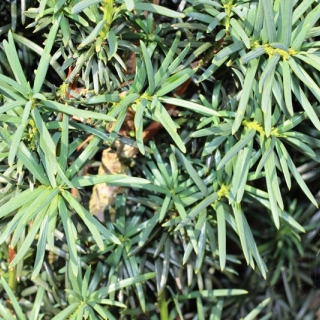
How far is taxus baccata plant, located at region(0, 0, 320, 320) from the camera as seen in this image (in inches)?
20.2

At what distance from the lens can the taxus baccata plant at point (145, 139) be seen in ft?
1.68

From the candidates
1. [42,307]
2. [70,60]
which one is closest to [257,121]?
[70,60]

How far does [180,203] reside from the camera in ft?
2.09

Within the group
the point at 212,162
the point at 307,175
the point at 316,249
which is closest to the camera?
the point at 212,162

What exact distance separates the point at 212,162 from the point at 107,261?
7.3 inches

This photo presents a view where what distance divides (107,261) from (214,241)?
5.5 inches

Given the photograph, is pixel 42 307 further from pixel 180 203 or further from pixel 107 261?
pixel 180 203

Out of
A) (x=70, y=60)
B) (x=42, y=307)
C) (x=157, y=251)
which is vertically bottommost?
(x=42, y=307)

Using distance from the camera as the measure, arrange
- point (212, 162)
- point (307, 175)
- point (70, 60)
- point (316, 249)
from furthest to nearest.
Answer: point (316, 249), point (307, 175), point (212, 162), point (70, 60)

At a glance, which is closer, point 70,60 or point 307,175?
point 70,60

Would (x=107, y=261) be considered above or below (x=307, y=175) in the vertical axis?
below

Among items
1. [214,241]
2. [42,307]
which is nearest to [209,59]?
[214,241]

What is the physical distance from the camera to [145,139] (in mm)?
706

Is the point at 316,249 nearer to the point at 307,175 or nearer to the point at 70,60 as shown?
the point at 307,175
